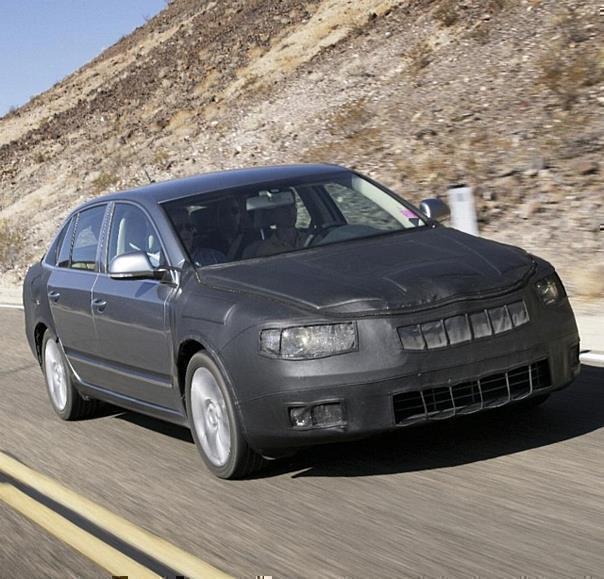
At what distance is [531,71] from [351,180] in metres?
14.6

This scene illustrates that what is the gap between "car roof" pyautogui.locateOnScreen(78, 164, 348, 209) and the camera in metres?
7.56

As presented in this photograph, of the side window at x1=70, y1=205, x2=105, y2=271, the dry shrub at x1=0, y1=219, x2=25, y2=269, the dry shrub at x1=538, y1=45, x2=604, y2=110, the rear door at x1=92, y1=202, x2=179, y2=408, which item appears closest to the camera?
the rear door at x1=92, y1=202, x2=179, y2=408

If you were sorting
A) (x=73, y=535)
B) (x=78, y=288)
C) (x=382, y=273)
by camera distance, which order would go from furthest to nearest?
(x=78, y=288) → (x=382, y=273) → (x=73, y=535)

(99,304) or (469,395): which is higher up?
(99,304)

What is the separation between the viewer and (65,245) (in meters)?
9.09

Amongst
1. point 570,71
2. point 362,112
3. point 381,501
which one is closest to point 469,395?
point 381,501

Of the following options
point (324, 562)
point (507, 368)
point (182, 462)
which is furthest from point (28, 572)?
point (507, 368)

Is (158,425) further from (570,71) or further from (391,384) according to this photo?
(570,71)

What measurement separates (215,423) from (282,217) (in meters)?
1.45

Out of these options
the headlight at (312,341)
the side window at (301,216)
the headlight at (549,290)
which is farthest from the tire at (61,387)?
the headlight at (549,290)

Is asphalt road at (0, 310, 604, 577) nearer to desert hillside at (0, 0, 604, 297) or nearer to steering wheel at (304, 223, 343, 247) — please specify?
steering wheel at (304, 223, 343, 247)

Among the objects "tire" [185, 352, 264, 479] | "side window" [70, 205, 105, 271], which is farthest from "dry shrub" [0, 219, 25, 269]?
"tire" [185, 352, 264, 479]

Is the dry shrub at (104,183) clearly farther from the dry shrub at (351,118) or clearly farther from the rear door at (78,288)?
the rear door at (78,288)

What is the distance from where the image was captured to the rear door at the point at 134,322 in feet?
22.6
